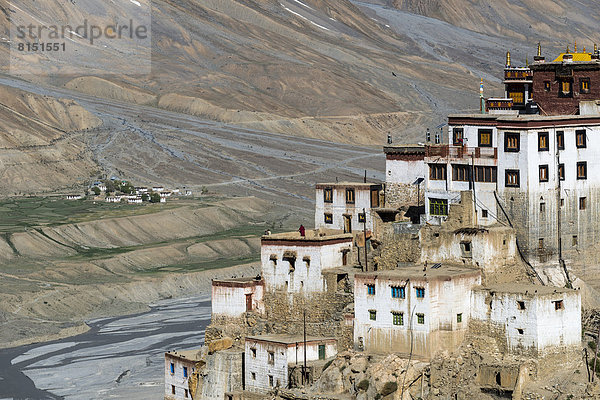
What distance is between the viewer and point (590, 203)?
6444 centimetres

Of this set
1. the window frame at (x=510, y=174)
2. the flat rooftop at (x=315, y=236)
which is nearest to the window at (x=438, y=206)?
the window frame at (x=510, y=174)

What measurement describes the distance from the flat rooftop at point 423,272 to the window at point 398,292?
416 mm

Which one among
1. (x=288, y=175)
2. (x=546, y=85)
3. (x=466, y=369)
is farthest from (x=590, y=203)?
(x=288, y=175)

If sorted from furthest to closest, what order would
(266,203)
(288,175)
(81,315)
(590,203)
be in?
1. (288,175)
2. (266,203)
3. (81,315)
4. (590,203)

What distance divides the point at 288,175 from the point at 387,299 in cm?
12176

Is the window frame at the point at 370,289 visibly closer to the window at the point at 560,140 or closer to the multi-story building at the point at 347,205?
the multi-story building at the point at 347,205

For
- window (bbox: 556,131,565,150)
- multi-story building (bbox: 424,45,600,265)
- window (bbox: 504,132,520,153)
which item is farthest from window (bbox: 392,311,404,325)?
window (bbox: 556,131,565,150)

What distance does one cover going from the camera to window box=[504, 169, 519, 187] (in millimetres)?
61781

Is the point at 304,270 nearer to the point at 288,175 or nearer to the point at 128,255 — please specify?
the point at 128,255

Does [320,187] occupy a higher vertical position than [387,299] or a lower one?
higher

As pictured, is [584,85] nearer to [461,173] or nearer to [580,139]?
[580,139]

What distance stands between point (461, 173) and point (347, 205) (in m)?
9.16

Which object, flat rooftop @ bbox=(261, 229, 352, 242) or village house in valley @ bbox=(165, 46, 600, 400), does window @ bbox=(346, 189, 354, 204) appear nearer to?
village house in valley @ bbox=(165, 46, 600, 400)

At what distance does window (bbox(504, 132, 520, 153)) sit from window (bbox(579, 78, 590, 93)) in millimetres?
6652
